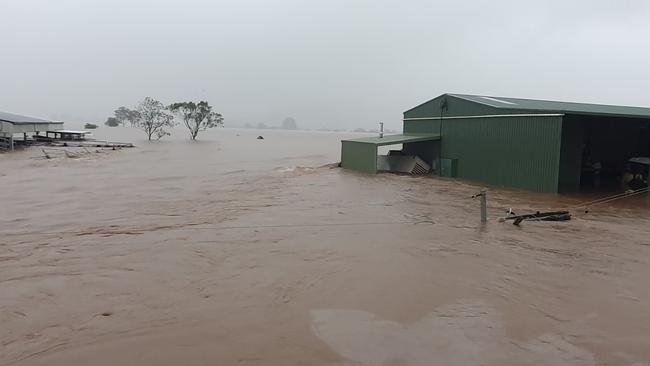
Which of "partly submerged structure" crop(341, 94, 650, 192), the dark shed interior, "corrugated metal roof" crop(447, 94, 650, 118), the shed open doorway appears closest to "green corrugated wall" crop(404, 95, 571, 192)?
"partly submerged structure" crop(341, 94, 650, 192)

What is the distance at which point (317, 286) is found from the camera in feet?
22.2

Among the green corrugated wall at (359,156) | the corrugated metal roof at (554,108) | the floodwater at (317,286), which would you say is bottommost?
the floodwater at (317,286)

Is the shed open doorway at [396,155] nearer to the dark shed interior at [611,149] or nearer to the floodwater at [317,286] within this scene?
the dark shed interior at [611,149]

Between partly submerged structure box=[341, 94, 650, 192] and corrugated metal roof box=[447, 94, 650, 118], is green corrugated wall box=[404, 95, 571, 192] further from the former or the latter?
corrugated metal roof box=[447, 94, 650, 118]

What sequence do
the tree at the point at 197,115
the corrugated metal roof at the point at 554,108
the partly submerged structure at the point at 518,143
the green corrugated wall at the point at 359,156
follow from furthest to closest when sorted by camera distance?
the tree at the point at 197,115
the green corrugated wall at the point at 359,156
the corrugated metal roof at the point at 554,108
the partly submerged structure at the point at 518,143

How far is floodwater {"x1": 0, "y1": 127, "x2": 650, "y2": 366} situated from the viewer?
4.75 m

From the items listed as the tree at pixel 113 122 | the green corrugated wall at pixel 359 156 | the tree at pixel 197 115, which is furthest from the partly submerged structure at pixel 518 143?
the tree at pixel 113 122

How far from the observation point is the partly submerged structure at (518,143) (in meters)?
17.7

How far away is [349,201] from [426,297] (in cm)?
933

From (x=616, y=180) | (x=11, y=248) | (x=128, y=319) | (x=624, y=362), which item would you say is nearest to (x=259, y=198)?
(x=11, y=248)

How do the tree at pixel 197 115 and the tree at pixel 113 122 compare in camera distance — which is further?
the tree at pixel 113 122

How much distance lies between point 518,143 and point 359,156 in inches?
388

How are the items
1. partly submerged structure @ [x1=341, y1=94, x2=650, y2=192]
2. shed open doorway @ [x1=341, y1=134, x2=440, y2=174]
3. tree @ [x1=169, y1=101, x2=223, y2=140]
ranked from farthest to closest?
tree @ [x1=169, y1=101, x2=223, y2=140]
shed open doorway @ [x1=341, y1=134, x2=440, y2=174]
partly submerged structure @ [x1=341, y1=94, x2=650, y2=192]

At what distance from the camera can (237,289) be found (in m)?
6.59
